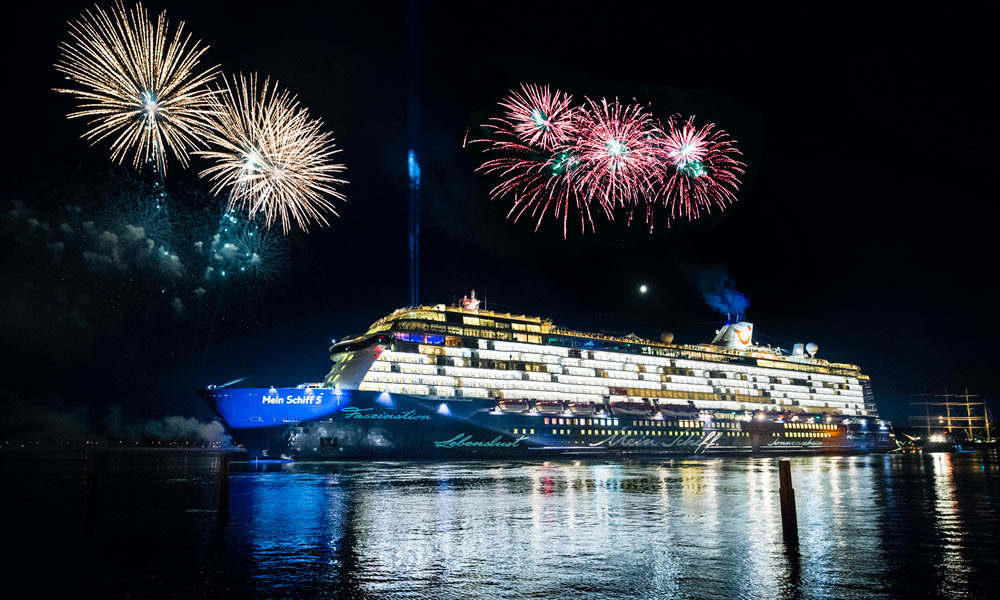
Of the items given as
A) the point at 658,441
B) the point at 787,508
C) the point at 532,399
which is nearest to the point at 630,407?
the point at 658,441

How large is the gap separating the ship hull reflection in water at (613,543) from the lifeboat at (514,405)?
38.5m

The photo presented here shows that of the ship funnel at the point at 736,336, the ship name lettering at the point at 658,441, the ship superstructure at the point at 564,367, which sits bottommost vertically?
the ship name lettering at the point at 658,441

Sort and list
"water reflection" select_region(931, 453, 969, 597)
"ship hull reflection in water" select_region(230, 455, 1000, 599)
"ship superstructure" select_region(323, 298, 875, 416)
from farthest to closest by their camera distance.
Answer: "ship superstructure" select_region(323, 298, 875, 416)
"water reflection" select_region(931, 453, 969, 597)
"ship hull reflection in water" select_region(230, 455, 1000, 599)

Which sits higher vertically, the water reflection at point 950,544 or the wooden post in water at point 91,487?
the wooden post in water at point 91,487

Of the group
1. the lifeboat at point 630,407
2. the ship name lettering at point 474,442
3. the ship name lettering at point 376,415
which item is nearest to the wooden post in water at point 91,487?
the ship name lettering at point 376,415

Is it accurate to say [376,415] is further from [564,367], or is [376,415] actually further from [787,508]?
[787,508]

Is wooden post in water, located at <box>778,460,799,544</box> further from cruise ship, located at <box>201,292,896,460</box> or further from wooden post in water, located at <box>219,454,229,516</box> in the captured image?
cruise ship, located at <box>201,292,896,460</box>

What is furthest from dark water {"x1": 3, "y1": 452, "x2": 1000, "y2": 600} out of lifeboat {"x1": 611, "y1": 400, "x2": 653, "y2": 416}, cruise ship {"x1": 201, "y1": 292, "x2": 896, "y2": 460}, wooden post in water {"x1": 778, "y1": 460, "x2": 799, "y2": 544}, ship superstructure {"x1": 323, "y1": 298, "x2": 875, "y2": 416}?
lifeboat {"x1": 611, "y1": 400, "x2": 653, "y2": 416}

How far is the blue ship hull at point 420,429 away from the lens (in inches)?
2250

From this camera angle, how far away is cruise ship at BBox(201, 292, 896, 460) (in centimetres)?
5841

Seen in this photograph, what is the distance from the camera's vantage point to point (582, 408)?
76.2 metres

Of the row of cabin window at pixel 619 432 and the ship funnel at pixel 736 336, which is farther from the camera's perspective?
the ship funnel at pixel 736 336

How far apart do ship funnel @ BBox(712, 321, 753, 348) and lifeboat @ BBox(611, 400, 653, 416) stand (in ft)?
83.3

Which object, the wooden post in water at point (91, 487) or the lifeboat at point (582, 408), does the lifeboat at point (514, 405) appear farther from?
the wooden post in water at point (91, 487)
